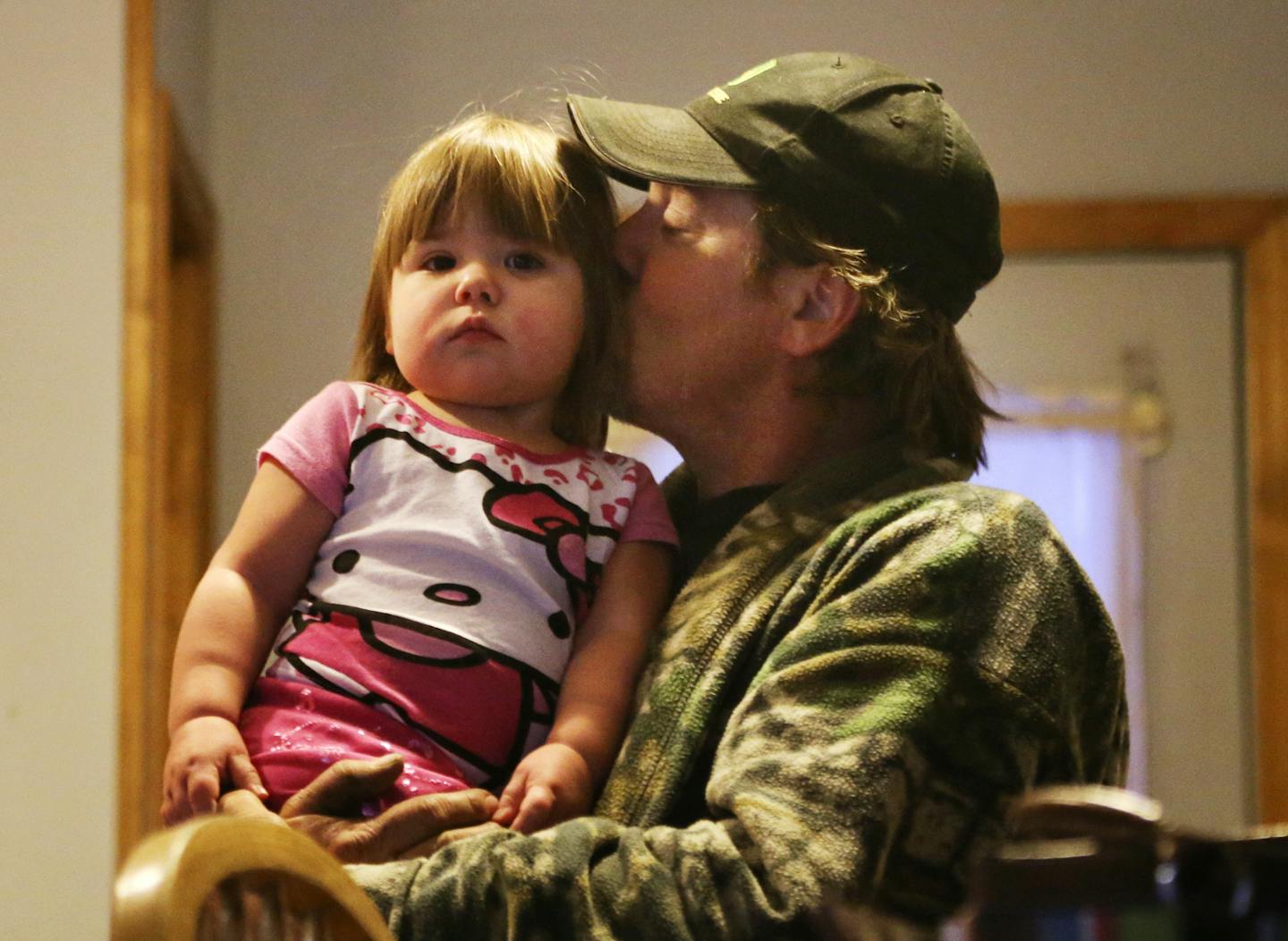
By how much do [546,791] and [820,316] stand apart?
1.55 feet

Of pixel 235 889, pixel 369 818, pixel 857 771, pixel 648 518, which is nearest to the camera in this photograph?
pixel 235 889

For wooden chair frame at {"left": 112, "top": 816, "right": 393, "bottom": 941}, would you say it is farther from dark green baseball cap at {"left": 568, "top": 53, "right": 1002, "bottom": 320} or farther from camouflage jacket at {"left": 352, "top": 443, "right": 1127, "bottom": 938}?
dark green baseball cap at {"left": 568, "top": 53, "right": 1002, "bottom": 320}

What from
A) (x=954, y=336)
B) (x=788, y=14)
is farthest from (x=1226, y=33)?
(x=954, y=336)

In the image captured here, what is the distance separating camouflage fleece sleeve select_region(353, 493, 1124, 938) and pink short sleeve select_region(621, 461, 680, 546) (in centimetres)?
22

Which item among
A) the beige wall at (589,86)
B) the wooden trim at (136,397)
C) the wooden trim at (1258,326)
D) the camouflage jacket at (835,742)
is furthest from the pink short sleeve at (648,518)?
the wooden trim at (1258,326)

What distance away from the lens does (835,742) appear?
3.17 ft

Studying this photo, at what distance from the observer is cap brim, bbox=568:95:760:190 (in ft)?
4.25

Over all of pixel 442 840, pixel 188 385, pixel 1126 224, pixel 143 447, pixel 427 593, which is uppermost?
pixel 1126 224

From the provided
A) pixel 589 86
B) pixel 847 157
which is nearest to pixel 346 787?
pixel 847 157

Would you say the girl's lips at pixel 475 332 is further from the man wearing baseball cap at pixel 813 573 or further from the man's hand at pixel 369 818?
the man's hand at pixel 369 818

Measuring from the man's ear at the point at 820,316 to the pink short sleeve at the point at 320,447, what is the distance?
37cm

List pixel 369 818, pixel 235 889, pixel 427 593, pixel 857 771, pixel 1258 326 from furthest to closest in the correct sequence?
pixel 1258 326 → pixel 427 593 → pixel 369 818 → pixel 857 771 → pixel 235 889

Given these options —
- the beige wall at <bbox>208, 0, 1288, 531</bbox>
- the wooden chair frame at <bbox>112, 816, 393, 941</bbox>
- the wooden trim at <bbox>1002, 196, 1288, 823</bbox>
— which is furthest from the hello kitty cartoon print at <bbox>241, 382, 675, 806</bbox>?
the wooden trim at <bbox>1002, 196, 1288, 823</bbox>

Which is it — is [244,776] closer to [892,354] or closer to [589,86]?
[892,354]
